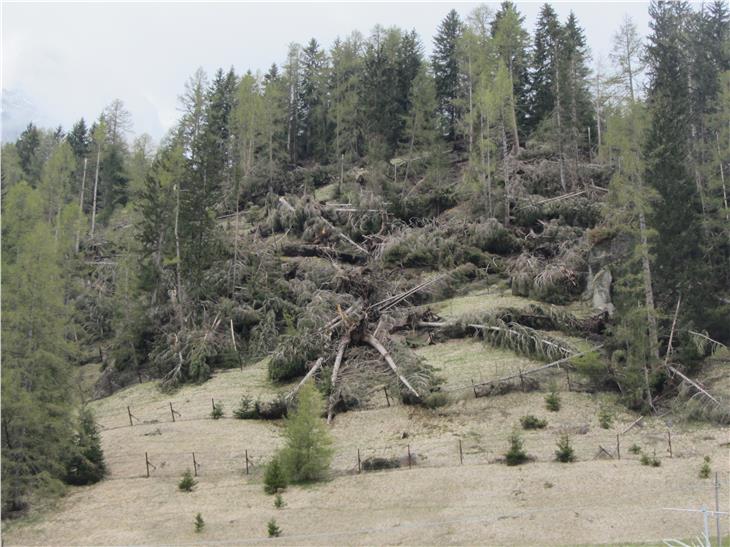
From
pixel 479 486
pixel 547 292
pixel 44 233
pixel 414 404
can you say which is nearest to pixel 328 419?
pixel 414 404

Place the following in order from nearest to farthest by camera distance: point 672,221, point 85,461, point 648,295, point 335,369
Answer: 1. point 85,461
2. point 648,295
3. point 672,221
4. point 335,369

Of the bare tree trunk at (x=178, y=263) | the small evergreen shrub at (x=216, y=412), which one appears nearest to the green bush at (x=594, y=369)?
the small evergreen shrub at (x=216, y=412)

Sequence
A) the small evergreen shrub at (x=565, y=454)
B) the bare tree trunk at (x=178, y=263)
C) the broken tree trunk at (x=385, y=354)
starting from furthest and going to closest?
the bare tree trunk at (x=178, y=263), the broken tree trunk at (x=385, y=354), the small evergreen shrub at (x=565, y=454)

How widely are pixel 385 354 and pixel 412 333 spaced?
3.77 metres

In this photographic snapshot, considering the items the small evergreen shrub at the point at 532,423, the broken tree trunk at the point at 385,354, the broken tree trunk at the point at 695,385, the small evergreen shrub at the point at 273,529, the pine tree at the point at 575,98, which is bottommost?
the small evergreen shrub at the point at 273,529

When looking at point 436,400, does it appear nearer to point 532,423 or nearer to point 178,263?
point 532,423

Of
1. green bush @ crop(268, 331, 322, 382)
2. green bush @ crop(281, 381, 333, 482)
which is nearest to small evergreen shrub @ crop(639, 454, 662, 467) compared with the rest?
green bush @ crop(281, 381, 333, 482)

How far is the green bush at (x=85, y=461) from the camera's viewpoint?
799 inches

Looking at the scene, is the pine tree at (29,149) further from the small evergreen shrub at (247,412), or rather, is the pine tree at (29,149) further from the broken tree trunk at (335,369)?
the small evergreen shrub at (247,412)

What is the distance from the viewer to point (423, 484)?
17.8m

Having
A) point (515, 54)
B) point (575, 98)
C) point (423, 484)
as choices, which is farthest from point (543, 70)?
point (423, 484)

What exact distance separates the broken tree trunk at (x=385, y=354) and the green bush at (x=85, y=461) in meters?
11.4

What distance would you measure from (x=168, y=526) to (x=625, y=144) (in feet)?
69.8

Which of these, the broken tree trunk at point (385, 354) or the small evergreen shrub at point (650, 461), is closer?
the small evergreen shrub at point (650, 461)
